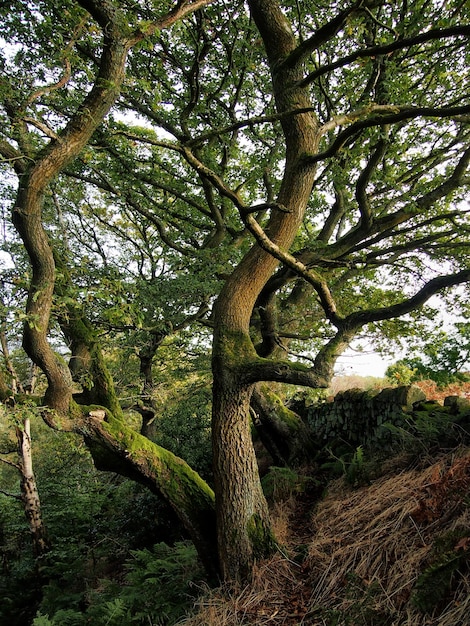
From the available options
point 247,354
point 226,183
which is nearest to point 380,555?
point 247,354

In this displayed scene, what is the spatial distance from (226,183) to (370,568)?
575 centimetres

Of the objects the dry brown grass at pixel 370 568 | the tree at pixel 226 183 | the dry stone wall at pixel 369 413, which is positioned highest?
the tree at pixel 226 183

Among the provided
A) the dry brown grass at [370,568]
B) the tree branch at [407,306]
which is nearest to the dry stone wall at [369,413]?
the dry brown grass at [370,568]

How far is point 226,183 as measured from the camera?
20.7 feet

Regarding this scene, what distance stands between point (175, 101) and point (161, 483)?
23.2ft

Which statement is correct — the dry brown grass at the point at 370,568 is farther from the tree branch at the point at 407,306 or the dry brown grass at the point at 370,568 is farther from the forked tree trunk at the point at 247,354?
the tree branch at the point at 407,306

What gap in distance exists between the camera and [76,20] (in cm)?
374

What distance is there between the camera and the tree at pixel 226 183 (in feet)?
11.3

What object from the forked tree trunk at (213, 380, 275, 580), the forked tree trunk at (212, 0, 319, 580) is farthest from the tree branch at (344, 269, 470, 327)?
the forked tree trunk at (213, 380, 275, 580)

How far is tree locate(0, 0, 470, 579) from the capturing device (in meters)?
3.43

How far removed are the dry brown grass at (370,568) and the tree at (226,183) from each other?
1.36ft

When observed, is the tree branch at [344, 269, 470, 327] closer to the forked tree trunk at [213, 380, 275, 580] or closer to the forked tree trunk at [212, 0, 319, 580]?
the forked tree trunk at [212, 0, 319, 580]

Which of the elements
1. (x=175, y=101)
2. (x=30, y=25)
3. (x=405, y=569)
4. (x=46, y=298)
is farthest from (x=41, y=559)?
(x=175, y=101)

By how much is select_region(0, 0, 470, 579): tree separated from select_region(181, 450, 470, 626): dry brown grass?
0.42 meters
